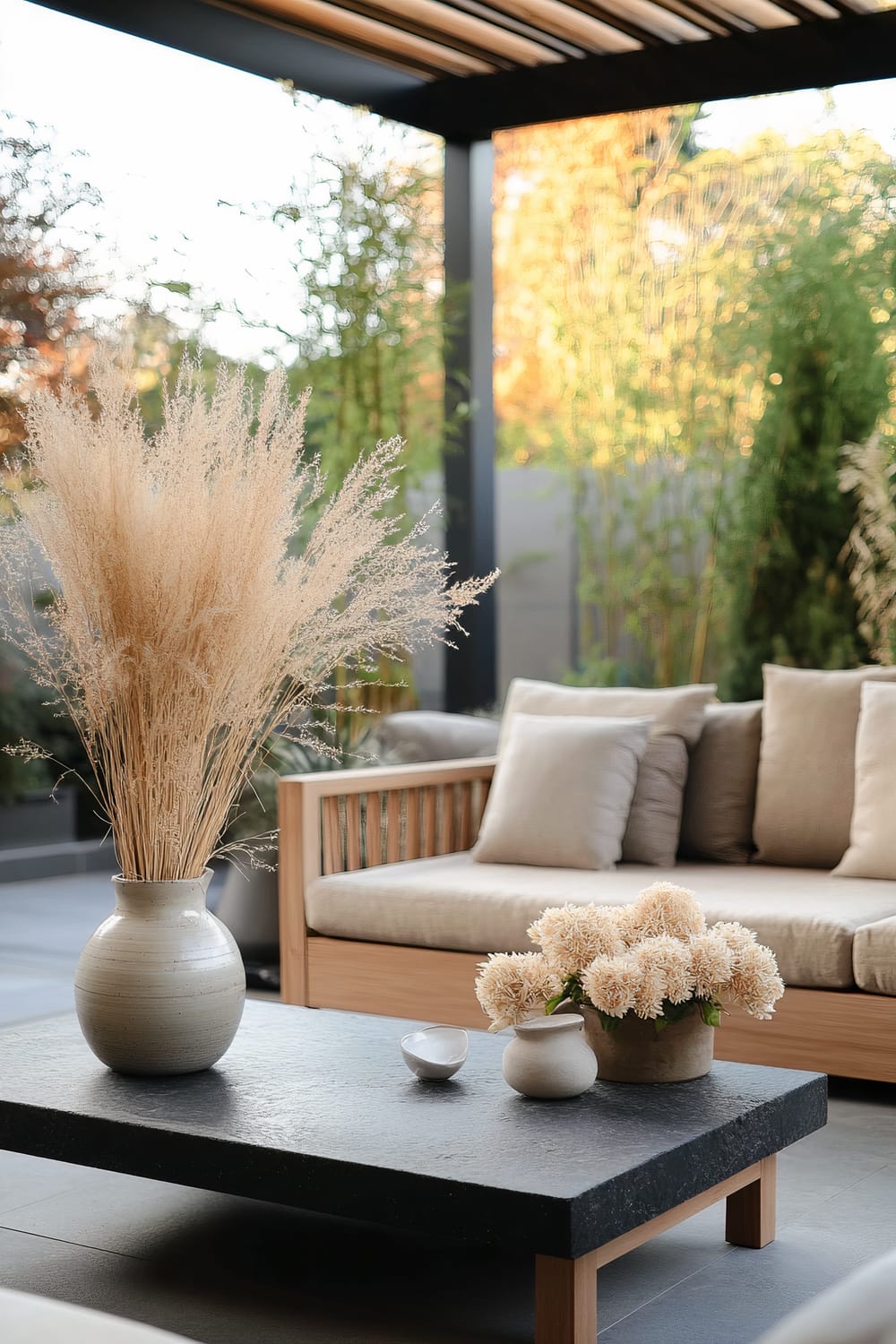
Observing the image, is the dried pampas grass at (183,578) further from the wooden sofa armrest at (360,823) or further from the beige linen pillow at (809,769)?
the beige linen pillow at (809,769)

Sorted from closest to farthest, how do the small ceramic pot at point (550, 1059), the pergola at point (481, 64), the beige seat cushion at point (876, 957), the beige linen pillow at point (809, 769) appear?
the small ceramic pot at point (550, 1059) → the beige seat cushion at point (876, 957) → the beige linen pillow at point (809, 769) → the pergola at point (481, 64)

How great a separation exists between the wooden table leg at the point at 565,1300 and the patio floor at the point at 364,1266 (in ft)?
0.58

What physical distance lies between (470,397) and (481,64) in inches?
46.3

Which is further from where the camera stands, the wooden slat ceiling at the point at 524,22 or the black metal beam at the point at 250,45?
the wooden slat ceiling at the point at 524,22

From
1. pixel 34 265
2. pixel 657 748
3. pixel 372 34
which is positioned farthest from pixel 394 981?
pixel 372 34

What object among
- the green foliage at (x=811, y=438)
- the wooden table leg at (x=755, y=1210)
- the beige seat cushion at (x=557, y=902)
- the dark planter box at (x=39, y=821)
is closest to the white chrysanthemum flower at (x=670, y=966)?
the wooden table leg at (x=755, y=1210)

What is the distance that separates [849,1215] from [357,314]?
12.7 ft

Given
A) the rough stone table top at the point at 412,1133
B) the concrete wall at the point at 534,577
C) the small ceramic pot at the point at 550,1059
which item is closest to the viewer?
the rough stone table top at the point at 412,1133

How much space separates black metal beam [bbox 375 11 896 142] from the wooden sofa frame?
2.40 meters

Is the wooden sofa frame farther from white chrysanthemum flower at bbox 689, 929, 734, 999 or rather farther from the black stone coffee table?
white chrysanthemum flower at bbox 689, 929, 734, 999

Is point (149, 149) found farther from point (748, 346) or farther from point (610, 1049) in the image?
point (610, 1049)

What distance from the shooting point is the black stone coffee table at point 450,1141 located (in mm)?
2184

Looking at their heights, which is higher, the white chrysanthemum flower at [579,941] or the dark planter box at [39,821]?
the white chrysanthemum flower at [579,941]

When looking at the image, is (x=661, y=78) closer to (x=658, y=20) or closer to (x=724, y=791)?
(x=658, y=20)
